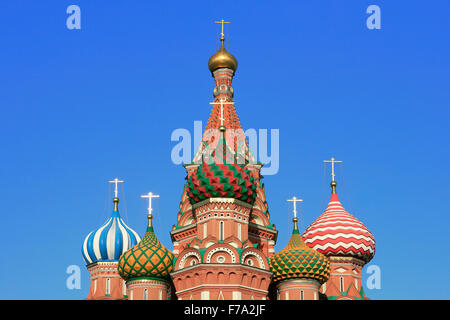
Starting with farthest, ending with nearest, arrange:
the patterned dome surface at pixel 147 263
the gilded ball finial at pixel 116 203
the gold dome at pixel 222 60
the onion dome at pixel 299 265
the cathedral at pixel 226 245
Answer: the gilded ball finial at pixel 116 203, the gold dome at pixel 222 60, the patterned dome surface at pixel 147 263, the onion dome at pixel 299 265, the cathedral at pixel 226 245

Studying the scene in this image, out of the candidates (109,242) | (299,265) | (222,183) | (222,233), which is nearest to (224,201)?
(222,183)

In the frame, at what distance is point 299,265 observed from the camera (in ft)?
107

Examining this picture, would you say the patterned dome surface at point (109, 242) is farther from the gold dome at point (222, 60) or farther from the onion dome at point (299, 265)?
the onion dome at point (299, 265)

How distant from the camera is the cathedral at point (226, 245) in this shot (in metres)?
31.1

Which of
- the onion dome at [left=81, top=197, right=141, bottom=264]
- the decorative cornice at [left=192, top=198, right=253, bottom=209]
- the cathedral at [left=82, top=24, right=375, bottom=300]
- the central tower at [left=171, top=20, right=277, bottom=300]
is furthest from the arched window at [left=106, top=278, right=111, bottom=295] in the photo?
the decorative cornice at [left=192, top=198, right=253, bottom=209]

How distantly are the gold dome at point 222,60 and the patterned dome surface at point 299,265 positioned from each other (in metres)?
9.05

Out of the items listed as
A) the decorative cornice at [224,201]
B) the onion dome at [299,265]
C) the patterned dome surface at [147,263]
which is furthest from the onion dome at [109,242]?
the onion dome at [299,265]

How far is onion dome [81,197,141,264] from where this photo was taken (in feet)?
126

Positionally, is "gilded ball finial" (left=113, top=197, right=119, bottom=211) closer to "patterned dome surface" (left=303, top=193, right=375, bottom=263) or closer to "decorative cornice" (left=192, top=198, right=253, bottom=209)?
"decorative cornice" (left=192, top=198, right=253, bottom=209)

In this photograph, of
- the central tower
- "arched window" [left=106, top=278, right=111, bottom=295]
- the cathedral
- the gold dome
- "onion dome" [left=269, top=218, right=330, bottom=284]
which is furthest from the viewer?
the gold dome

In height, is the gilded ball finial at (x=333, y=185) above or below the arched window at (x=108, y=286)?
above
